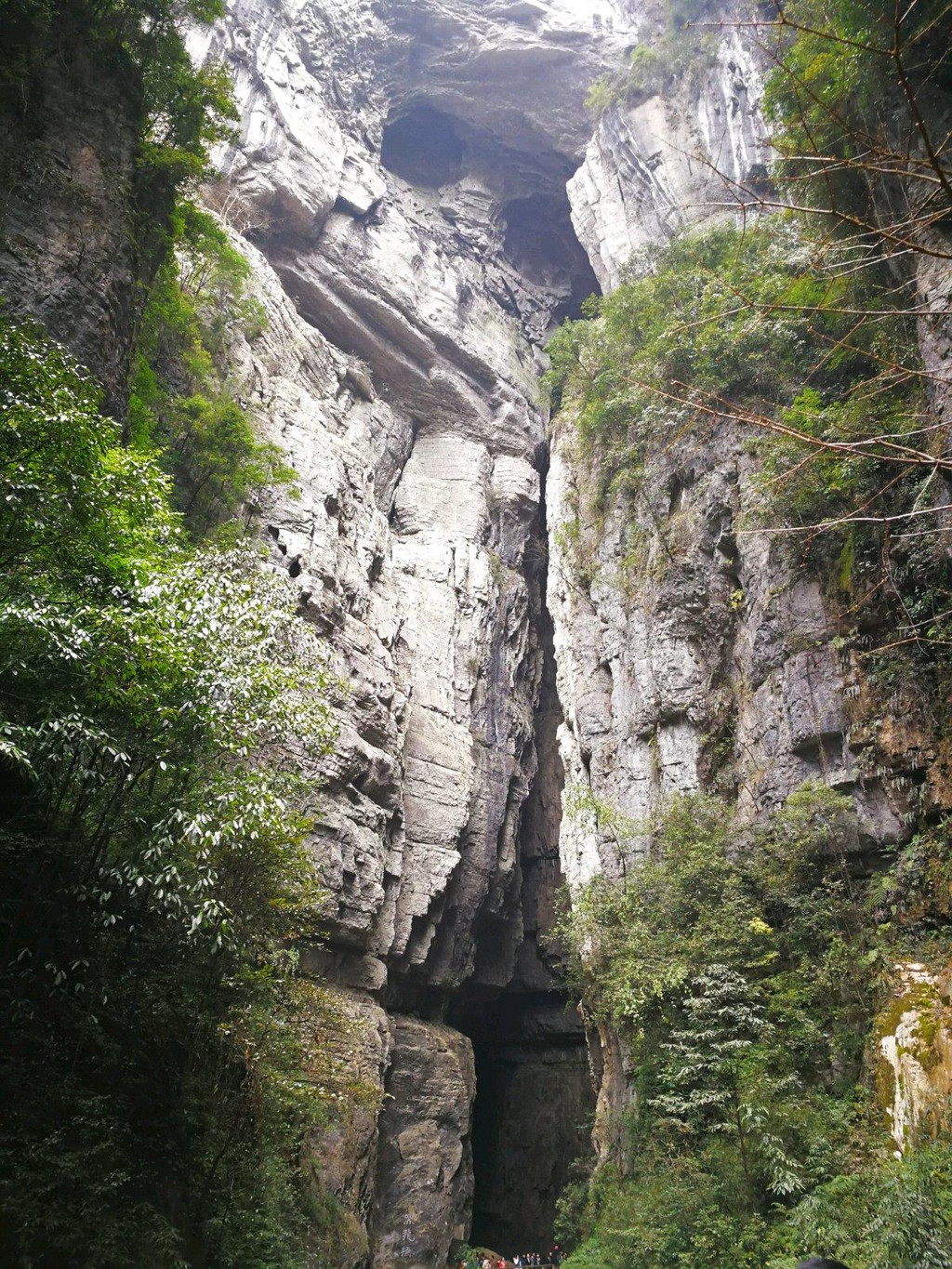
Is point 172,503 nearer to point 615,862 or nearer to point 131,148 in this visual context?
point 131,148

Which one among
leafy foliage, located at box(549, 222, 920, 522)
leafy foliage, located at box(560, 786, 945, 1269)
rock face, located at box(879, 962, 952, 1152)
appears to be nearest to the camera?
rock face, located at box(879, 962, 952, 1152)

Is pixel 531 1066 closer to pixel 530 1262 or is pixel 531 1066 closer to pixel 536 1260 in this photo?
pixel 536 1260

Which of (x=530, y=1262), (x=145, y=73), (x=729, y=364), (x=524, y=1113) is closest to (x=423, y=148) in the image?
(x=729, y=364)

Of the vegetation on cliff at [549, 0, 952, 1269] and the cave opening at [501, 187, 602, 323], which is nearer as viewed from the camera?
the vegetation on cliff at [549, 0, 952, 1269]

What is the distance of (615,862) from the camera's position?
Answer: 15.1 meters

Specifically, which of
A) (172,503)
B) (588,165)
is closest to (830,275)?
(172,503)


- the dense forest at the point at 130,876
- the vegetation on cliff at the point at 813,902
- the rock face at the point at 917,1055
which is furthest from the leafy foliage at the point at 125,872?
the rock face at the point at 917,1055

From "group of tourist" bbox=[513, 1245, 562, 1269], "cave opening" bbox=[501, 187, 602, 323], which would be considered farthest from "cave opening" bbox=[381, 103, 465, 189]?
"group of tourist" bbox=[513, 1245, 562, 1269]

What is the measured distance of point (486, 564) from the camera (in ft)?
72.4

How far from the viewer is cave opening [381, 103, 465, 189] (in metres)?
30.8

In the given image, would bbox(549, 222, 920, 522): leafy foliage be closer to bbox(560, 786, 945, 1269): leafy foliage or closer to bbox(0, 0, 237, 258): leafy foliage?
bbox(560, 786, 945, 1269): leafy foliage

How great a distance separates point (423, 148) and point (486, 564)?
65.7 ft

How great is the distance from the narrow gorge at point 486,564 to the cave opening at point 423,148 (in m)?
0.15

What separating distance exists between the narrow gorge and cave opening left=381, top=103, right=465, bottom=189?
15 cm
